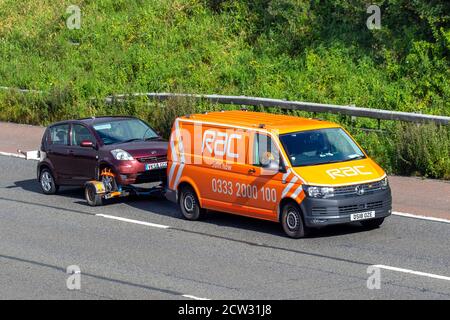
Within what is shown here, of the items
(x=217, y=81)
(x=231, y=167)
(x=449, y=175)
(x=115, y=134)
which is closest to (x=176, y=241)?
(x=231, y=167)

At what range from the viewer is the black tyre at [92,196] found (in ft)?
66.8

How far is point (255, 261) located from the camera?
15.6 metres

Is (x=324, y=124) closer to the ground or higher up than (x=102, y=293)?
higher up

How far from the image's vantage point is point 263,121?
18266 millimetres

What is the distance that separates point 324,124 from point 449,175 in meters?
4.16

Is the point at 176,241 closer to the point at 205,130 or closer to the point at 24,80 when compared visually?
the point at 205,130

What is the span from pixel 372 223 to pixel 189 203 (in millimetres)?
3423

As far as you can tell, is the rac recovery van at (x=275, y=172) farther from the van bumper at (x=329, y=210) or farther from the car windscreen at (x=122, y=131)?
the car windscreen at (x=122, y=131)

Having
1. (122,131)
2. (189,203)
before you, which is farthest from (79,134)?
(189,203)

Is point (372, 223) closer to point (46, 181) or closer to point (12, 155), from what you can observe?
point (46, 181)

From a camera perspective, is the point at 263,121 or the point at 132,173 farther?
the point at 132,173

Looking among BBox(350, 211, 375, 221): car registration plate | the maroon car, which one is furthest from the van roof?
BBox(350, 211, 375, 221): car registration plate

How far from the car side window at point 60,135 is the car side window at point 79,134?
205mm

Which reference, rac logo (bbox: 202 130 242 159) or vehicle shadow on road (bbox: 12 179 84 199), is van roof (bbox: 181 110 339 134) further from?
vehicle shadow on road (bbox: 12 179 84 199)
